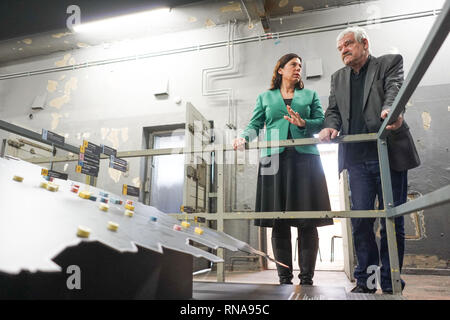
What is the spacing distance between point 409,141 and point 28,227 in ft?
4.24

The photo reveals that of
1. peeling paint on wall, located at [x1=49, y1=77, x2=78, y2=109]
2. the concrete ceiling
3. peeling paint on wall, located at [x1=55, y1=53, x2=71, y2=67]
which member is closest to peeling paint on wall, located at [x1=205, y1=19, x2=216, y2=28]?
the concrete ceiling

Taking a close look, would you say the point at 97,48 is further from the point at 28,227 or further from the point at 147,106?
the point at 28,227

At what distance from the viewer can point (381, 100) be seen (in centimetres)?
133

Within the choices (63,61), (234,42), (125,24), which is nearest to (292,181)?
(234,42)

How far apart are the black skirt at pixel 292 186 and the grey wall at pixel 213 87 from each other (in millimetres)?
2113

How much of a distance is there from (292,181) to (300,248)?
306 mm

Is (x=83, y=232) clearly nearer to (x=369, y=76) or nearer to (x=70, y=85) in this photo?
(x=369, y=76)

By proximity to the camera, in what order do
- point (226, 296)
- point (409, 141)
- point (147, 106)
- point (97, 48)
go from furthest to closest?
point (97, 48) → point (147, 106) → point (409, 141) → point (226, 296)

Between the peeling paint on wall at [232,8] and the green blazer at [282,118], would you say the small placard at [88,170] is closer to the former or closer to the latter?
the green blazer at [282,118]

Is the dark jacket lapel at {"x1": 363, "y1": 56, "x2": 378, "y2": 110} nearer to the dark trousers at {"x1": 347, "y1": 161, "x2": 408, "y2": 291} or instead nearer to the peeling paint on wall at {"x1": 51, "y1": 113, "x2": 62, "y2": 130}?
the dark trousers at {"x1": 347, "y1": 161, "x2": 408, "y2": 291}

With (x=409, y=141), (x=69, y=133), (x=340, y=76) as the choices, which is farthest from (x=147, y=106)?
(x=409, y=141)

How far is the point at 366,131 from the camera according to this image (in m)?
1.37

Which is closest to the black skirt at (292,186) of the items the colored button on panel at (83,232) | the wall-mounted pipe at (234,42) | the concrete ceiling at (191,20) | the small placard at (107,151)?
the small placard at (107,151)
